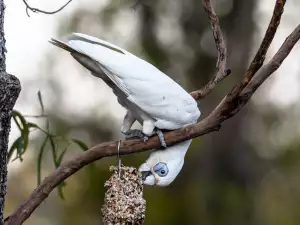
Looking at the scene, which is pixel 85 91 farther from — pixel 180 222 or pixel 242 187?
pixel 242 187

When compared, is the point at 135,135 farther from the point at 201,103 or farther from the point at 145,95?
the point at 201,103

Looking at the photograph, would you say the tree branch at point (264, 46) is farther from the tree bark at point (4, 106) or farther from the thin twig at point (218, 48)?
the tree bark at point (4, 106)

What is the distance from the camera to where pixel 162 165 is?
0.51 m

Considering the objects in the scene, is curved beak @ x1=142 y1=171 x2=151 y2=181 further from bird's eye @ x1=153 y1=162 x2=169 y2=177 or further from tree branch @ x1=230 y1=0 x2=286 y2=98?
tree branch @ x1=230 y1=0 x2=286 y2=98

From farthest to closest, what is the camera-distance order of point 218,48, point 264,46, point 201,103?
point 201,103 → point 218,48 → point 264,46

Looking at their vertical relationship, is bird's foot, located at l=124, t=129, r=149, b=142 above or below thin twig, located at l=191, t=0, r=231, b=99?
below

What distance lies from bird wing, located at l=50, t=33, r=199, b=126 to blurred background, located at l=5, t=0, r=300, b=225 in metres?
1.02

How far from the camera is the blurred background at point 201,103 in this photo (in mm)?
2076

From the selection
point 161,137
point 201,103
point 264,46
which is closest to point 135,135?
point 161,137

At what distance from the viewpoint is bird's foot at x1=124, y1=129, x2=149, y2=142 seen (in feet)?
1.63

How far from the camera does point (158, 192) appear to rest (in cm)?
258

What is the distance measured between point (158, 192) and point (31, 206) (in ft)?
6.84

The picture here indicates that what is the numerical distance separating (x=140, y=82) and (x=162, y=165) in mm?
83

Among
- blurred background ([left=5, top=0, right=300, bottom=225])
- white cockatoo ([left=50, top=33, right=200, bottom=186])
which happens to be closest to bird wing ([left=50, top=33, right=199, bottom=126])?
white cockatoo ([left=50, top=33, right=200, bottom=186])
